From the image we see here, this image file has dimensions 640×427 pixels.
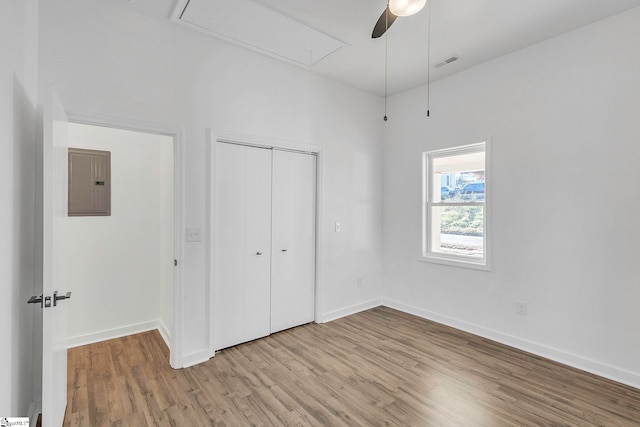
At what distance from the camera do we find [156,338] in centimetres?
341

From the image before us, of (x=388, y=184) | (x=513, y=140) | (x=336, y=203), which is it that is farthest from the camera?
(x=388, y=184)

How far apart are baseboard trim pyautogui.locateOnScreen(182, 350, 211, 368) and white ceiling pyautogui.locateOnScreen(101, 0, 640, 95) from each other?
9.65 ft

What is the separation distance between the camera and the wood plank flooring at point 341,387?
2131 millimetres

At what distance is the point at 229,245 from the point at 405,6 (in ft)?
8.09

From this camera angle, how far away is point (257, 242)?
333cm

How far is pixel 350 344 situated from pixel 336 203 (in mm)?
1686

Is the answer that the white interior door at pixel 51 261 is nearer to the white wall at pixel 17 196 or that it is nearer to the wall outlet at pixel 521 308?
the white wall at pixel 17 196

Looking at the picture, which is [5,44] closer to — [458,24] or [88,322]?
[88,322]

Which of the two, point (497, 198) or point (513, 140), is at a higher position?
point (513, 140)

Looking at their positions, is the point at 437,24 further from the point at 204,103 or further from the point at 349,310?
the point at 349,310

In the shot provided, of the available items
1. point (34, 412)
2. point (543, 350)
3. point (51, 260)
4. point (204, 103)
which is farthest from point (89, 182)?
point (543, 350)

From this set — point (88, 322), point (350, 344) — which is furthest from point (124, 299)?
point (350, 344)

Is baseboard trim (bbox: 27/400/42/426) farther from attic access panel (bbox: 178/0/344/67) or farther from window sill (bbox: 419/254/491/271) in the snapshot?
window sill (bbox: 419/254/491/271)

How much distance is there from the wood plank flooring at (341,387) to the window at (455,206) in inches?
39.8
